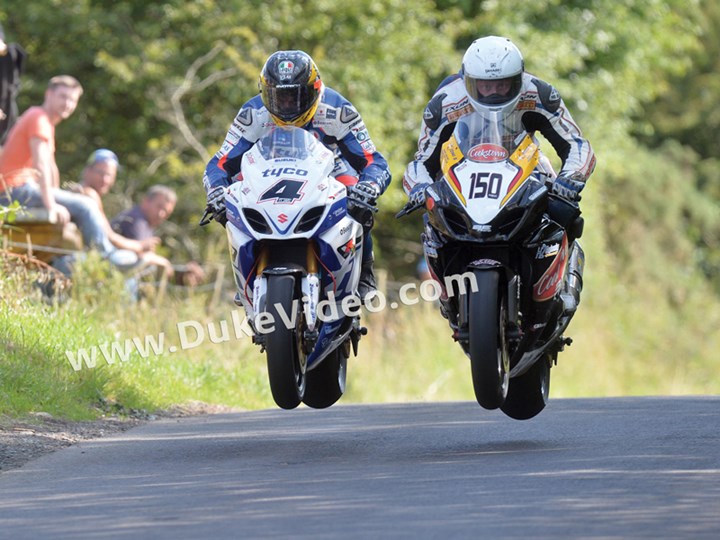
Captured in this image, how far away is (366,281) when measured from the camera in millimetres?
10391

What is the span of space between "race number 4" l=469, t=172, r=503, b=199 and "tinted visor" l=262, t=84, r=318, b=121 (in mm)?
1333

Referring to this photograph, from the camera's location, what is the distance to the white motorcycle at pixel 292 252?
8.82 meters

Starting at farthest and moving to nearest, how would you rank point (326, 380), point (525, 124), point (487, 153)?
point (326, 380)
point (525, 124)
point (487, 153)

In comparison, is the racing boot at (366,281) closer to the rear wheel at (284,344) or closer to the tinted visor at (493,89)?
the rear wheel at (284,344)

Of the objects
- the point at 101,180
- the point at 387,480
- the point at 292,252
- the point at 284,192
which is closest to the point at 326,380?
the point at 292,252

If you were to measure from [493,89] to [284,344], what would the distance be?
179 cm

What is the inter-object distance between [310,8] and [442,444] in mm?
15153

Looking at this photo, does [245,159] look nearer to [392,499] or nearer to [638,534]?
[392,499]

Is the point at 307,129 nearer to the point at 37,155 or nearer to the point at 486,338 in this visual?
A: the point at 486,338

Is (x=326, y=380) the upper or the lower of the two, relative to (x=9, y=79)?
lower

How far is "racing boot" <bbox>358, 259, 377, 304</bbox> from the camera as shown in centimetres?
1025

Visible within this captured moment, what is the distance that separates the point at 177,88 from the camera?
23.2m

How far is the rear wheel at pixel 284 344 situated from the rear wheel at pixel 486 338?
0.95m

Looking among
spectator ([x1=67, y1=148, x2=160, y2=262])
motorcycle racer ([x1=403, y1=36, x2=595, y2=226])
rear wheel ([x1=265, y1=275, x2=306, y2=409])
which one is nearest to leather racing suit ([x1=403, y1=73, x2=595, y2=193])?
motorcycle racer ([x1=403, y1=36, x2=595, y2=226])
